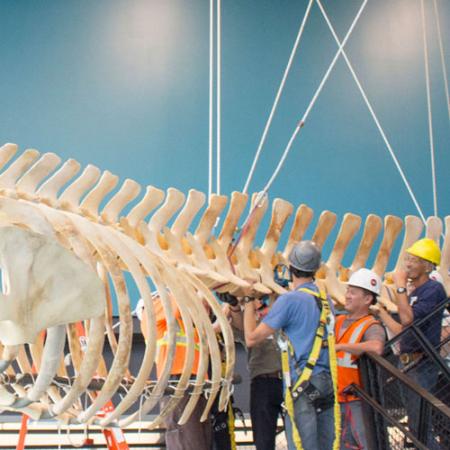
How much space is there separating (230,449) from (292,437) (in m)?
1.08

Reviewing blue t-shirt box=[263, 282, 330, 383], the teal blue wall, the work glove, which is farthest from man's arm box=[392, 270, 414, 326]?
the teal blue wall

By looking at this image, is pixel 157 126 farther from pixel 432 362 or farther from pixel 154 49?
pixel 432 362

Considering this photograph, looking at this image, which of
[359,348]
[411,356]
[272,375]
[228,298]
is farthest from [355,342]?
[228,298]

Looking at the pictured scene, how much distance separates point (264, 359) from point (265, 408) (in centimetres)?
37

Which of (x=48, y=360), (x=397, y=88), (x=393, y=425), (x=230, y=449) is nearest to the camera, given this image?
(x=48, y=360)

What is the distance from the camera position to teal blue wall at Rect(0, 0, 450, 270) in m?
9.12

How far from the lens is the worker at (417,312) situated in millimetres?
5535

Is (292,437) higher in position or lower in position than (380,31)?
lower

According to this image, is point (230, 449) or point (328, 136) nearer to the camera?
point (230, 449)

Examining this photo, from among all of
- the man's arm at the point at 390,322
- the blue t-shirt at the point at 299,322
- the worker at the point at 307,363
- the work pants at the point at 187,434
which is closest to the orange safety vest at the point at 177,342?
the work pants at the point at 187,434

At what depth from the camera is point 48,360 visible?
3.27 metres

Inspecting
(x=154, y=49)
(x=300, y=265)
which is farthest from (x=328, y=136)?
(x=300, y=265)

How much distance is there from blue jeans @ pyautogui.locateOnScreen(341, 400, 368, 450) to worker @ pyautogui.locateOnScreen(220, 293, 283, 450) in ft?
1.92

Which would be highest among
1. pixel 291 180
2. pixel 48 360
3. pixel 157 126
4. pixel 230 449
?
pixel 157 126
